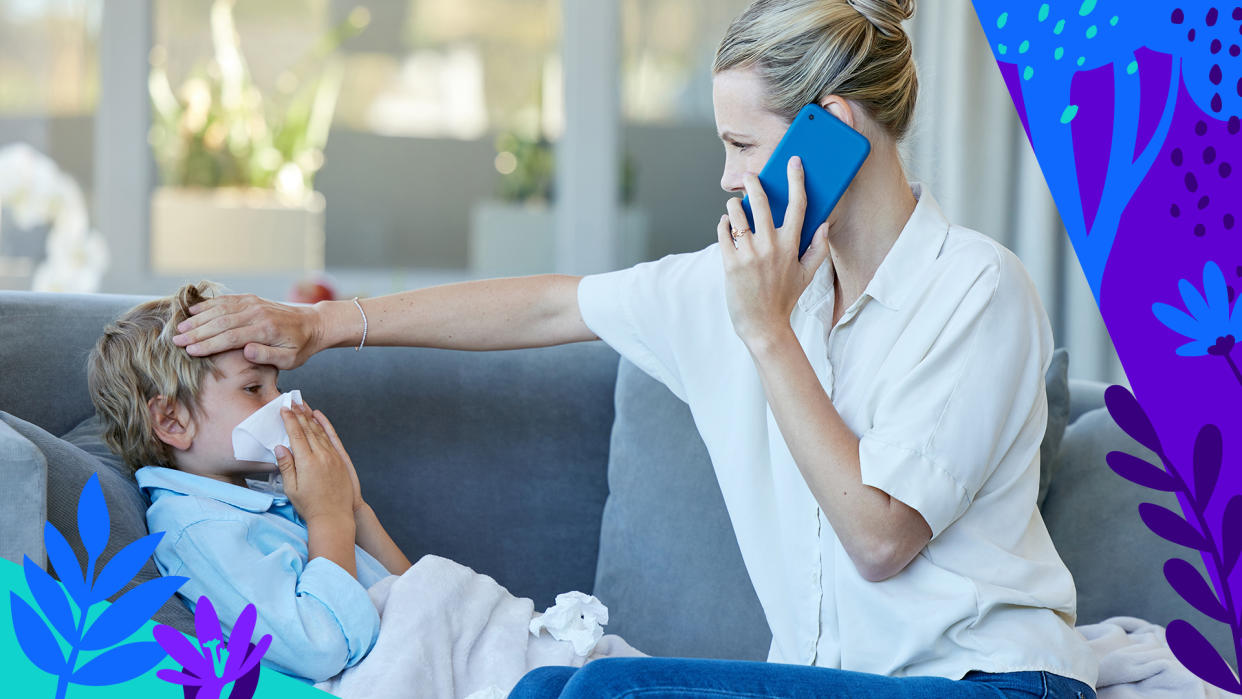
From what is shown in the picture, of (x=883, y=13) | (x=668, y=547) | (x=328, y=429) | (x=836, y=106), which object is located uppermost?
(x=883, y=13)

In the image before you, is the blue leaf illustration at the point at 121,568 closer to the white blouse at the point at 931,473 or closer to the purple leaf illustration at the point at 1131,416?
the white blouse at the point at 931,473

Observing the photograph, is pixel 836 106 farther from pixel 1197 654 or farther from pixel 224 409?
pixel 224 409

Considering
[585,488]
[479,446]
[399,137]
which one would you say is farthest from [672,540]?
[399,137]

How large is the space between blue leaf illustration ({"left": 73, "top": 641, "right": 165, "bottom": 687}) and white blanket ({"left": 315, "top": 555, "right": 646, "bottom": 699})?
372mm

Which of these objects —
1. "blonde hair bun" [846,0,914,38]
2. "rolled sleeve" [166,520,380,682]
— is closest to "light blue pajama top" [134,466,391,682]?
"rolled sleeve" [166,520,380,682]

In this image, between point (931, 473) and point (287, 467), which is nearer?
point (931, 473)

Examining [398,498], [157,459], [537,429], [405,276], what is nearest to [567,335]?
[537,429]

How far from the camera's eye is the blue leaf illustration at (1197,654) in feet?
2.75

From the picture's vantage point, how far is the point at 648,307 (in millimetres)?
1460

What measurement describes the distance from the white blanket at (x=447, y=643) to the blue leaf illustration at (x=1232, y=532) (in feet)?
2.18

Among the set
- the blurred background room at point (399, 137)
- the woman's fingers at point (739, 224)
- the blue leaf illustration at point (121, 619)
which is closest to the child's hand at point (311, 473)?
the blue leaf illustration at point (121, 619)

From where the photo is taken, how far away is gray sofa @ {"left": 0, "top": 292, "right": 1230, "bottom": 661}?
1.68 m

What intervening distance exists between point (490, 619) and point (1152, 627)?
34.8 inches

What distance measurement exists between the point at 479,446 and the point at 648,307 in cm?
43
